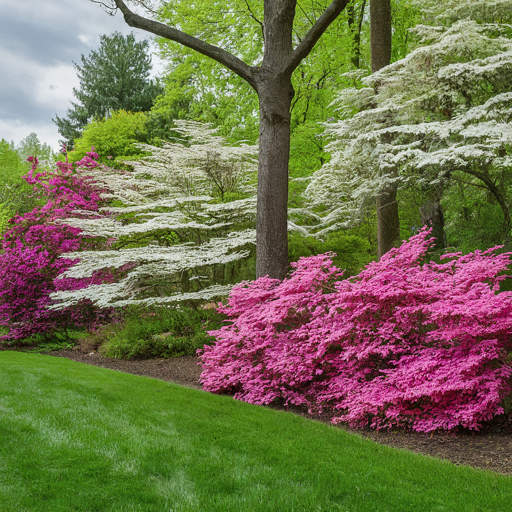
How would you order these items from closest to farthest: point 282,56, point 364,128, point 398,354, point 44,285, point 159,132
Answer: point 398,354
point 282,56
point 364,128
point 44,285
point 159,132

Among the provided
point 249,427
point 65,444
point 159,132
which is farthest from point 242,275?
point 159,132

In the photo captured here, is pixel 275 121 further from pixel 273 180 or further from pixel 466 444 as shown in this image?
pixel 466 444

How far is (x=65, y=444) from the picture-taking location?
122 inches

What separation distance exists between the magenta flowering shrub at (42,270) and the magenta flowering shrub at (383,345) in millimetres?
6419

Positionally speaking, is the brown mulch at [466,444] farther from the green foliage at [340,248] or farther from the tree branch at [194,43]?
the tree branch at [194,43]

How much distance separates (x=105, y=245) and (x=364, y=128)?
6.82 meters

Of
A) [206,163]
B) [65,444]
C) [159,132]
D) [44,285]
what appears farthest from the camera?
[159,132]

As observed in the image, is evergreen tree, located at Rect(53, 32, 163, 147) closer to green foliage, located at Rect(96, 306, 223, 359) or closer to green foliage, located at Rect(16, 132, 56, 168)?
green foliage, located at Rect(16, 132, 56, 168)

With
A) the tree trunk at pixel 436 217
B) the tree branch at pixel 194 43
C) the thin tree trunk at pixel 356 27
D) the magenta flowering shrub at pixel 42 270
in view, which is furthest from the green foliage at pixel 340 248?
the thin tree trunk at pixel 356 27

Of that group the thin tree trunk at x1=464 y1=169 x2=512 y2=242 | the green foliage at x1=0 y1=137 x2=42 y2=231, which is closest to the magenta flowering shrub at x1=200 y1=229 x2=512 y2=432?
the thin tree trunk at x1=464 y1=169 x2=512 y2=242

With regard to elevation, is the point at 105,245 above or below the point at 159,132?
below

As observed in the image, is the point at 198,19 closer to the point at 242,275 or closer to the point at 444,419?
the point at 242,275

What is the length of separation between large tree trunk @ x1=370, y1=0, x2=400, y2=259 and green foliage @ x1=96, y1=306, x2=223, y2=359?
3.56 m

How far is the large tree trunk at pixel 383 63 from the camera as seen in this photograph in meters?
8.80
